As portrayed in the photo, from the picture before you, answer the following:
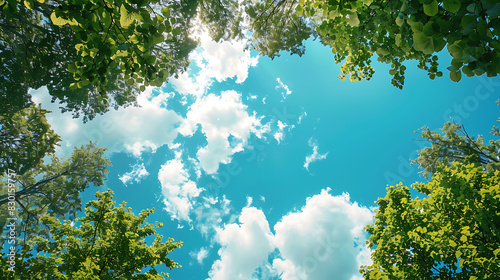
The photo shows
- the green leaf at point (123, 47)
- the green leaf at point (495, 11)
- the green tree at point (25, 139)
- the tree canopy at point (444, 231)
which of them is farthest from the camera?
the green tree at point (25, 139)

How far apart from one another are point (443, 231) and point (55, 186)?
652 inches

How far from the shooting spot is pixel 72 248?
7125mm

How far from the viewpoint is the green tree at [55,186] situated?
1166 centimetres

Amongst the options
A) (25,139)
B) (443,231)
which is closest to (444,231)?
(443,231)

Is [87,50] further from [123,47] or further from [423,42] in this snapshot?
[423,42]

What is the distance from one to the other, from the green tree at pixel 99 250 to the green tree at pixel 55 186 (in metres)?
5.09

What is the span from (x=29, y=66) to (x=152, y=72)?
9.86 metres

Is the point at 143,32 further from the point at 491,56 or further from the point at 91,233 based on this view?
the point at 91,233

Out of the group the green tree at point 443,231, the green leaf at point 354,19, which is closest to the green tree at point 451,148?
the green tree at point 443,231

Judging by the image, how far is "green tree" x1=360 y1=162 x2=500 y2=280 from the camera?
16.0ft

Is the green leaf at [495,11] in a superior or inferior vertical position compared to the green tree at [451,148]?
inferior

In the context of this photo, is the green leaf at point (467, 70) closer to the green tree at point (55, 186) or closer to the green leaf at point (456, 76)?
the green leaf at point (456, 76)

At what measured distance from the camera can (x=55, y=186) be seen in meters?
12.1

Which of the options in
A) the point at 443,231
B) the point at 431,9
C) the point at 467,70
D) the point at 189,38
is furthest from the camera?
the point at 189,38
